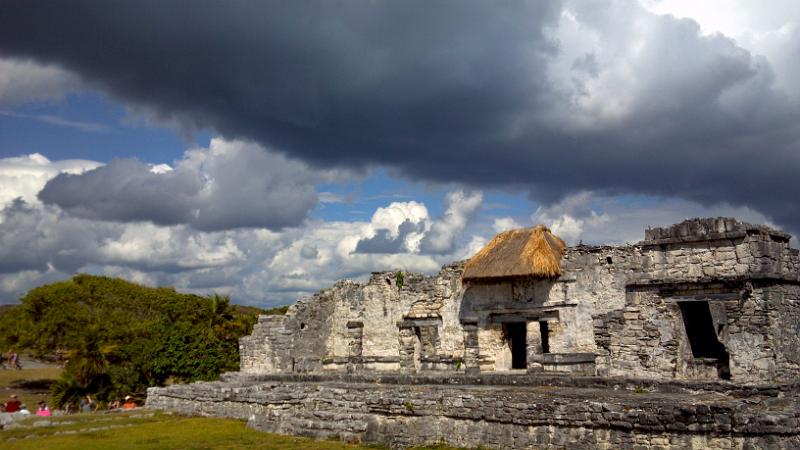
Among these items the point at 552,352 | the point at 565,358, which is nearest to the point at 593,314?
the point at 565,358

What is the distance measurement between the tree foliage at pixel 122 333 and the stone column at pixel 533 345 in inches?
416

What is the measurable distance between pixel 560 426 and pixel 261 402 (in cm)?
687

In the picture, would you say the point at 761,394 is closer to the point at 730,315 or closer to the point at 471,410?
the point at 730,315

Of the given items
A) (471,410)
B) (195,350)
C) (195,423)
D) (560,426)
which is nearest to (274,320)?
(195,350)

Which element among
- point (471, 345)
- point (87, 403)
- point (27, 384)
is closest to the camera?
point (471, 345)

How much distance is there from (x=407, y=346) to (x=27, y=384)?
20.3 m

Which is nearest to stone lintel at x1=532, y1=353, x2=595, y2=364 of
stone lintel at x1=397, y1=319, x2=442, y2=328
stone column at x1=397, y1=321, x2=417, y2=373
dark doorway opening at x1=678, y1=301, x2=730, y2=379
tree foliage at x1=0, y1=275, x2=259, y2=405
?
dark doorway opening at x1=678, y1=301, x2=730, y2=379

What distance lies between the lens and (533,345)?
1583cm

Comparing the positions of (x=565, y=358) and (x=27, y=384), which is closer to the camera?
(x=565, y=358)

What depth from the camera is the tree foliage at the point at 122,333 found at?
20.9 meters

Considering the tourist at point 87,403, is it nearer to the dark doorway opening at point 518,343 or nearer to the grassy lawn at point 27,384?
the grassy lawn at point 27,384

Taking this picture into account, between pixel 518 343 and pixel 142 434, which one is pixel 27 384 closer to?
pixel 142 434

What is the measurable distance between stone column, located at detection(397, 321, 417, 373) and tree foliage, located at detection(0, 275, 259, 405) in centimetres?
644

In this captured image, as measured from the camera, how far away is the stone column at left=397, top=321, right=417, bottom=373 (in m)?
18.5
